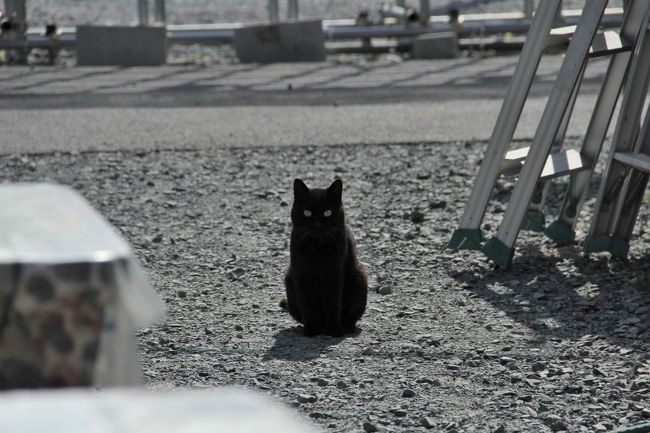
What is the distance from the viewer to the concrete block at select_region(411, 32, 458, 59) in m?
13.8

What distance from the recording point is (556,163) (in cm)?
654

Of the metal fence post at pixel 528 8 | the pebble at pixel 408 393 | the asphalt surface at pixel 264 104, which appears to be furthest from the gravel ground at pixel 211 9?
the pebble at pixel 408 393

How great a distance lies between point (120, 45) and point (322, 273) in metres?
8.51

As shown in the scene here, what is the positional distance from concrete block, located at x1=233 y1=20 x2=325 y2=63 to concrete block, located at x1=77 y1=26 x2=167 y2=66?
93 centimetres

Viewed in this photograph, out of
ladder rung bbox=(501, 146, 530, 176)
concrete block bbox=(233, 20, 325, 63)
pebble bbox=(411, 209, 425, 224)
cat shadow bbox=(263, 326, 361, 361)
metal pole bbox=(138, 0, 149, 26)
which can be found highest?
metal pole bbox=(138, 0, 149, 26)

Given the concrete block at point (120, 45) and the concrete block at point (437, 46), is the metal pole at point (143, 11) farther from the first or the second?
the concrete block at point (437, 46)

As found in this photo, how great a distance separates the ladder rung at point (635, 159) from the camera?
5.98 m

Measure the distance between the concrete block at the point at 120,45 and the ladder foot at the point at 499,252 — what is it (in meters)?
7.77

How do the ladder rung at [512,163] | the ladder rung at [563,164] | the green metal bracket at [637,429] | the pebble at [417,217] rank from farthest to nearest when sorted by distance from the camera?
the pebble at [417,217] → the ladder rung at [512,163] → the ladder rung at [563,164] → the green metal bracket at [637,429]

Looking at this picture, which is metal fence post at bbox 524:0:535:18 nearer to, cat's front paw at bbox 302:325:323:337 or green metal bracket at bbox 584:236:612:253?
green metal bracket at bbox 584:236:612:253

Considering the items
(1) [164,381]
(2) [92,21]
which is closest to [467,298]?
(1) [164,381]

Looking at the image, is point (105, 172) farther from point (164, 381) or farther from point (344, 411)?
point (344, 411)

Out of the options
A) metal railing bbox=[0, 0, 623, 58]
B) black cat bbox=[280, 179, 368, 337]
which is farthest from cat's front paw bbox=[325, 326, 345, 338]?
metal railing bbox=[0, 0, 623, 58]

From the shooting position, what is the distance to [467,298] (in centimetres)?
590
